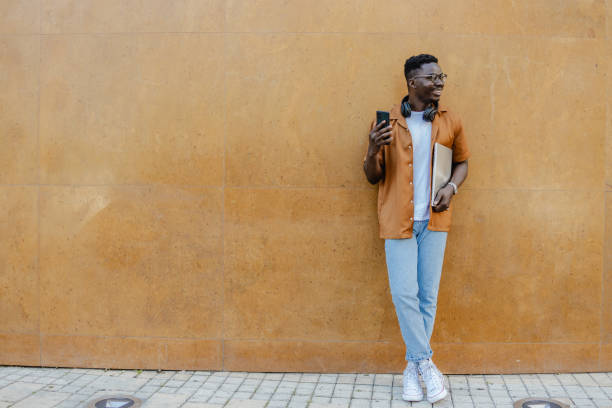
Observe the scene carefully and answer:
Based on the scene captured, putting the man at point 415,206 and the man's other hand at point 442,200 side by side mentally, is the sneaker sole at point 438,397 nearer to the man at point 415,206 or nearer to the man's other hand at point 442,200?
the man at point 415,206

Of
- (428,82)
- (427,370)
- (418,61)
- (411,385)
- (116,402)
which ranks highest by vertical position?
(418,61)

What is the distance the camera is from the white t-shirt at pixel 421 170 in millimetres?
3881

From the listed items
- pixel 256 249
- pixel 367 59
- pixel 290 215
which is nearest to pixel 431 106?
pixel 367 59

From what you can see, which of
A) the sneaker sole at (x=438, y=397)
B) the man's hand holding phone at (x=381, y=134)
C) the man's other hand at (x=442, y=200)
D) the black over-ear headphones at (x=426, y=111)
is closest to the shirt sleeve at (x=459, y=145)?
the black over-ear headphones at (x=426, y=111)

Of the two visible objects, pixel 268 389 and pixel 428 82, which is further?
pixel 268 389

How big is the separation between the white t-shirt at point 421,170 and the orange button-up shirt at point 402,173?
1.6 inches

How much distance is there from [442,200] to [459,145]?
494 millimetres

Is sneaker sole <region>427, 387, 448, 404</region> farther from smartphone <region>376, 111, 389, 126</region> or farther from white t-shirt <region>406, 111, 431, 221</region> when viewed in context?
smartphone <region>376, 111, 389, 126</region>

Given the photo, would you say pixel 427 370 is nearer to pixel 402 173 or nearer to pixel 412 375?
pixel 412 375

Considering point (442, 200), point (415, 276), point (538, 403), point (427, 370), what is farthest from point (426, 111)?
point (538, 403)

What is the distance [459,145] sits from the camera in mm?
4031

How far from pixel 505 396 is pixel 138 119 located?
3446 mm

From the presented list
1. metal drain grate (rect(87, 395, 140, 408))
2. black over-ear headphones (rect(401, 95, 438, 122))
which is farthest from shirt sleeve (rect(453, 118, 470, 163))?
metal drain grate (rect(87, 395, 140, 408))

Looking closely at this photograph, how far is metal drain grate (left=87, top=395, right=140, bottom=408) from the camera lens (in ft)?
12.4
